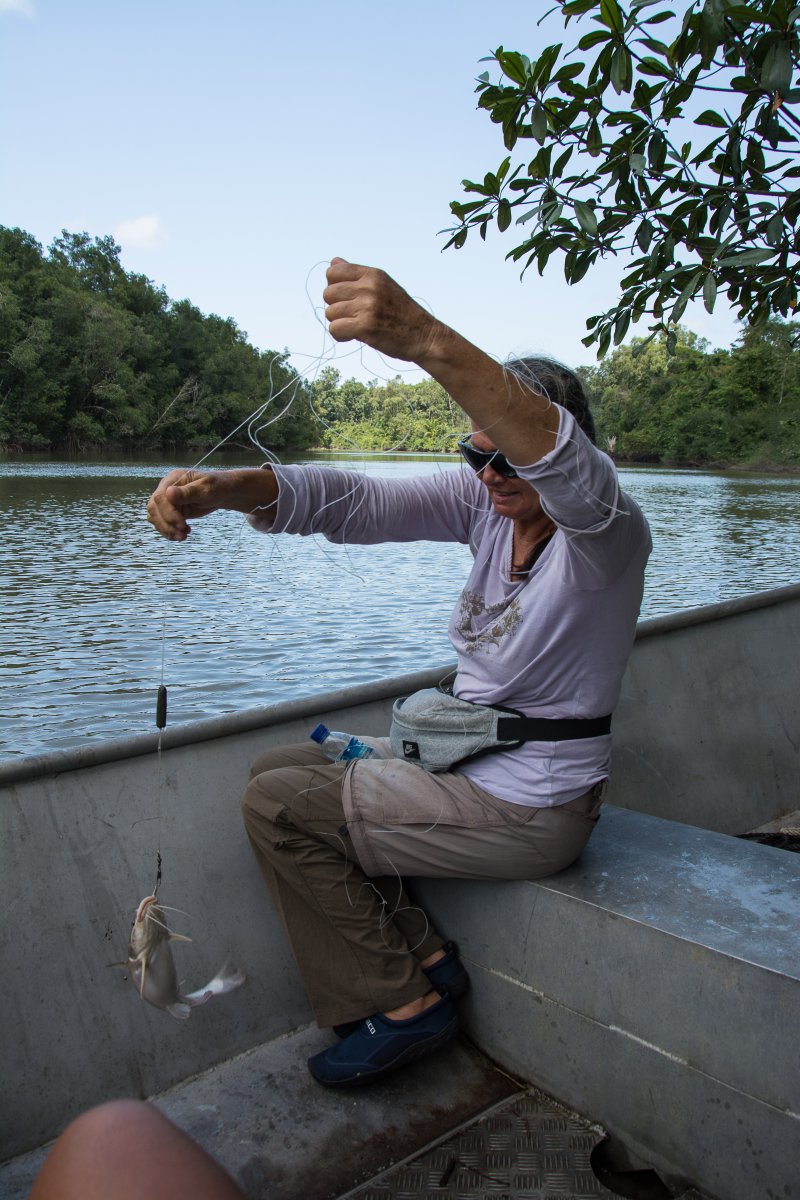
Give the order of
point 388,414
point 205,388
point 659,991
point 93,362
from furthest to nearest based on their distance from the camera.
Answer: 1. point 93,362
2. point 205,388
3. point 388,414
4. point 659,991

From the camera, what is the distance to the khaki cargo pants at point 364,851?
2385mm

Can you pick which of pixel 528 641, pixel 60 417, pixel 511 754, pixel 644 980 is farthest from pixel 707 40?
pixel 60 417

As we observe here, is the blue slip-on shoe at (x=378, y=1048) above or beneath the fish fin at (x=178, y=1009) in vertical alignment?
beneath

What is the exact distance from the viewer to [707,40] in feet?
8.94

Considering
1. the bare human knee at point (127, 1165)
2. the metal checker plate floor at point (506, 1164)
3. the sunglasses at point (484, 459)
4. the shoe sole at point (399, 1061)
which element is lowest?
the metal checker plate floor at point (506, 1164)

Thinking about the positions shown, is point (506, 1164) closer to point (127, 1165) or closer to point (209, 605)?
point (127, 1165)

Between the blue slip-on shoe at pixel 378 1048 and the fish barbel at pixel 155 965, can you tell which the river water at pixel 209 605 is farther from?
the blue slip-on shoe at pixel 378 1048

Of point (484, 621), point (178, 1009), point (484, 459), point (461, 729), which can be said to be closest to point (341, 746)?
point (461, 729)

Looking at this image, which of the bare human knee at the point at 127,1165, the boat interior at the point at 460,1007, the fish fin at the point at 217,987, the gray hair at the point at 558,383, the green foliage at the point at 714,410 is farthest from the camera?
the green foliage at the point at 714,410

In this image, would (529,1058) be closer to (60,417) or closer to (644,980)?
(644,980)

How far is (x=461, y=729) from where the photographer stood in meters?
2.40

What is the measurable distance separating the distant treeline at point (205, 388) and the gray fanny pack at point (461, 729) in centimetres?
71

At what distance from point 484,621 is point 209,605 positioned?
9902mm

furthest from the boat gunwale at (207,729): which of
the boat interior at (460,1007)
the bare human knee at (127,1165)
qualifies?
the bare human knee at (127,1165)
